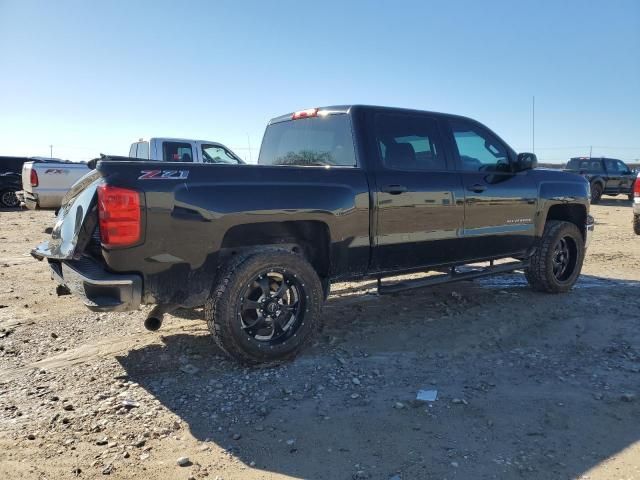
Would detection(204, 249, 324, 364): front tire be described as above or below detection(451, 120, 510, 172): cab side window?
below

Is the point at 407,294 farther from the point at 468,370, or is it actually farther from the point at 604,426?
the point at 604,426

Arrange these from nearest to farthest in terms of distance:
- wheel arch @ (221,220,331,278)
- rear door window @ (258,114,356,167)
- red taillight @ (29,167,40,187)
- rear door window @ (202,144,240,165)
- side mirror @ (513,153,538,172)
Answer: wheel arch @ (221,220,331,278), rear door window @ (258,114,356,167), side mirror @ (513,153,538,172), rear door window @ (202,144,240,165), red taillight @ (29,167,40,187)

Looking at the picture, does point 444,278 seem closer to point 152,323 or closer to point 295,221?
point 295,221

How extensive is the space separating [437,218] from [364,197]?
2.98ft

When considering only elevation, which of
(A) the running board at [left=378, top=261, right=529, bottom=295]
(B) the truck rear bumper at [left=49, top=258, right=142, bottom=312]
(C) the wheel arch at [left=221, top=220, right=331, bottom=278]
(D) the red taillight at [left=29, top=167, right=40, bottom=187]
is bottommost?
(A) the running board at [left=378, top=261, right=529, bottom=295]

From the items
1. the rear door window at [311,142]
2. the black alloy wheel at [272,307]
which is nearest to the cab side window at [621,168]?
the rear door window at [311,142]

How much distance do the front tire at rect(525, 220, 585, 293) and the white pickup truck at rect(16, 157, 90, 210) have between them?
1238 cm

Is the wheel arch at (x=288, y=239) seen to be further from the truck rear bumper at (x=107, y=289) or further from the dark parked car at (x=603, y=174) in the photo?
the dark parked car at (x=603, y=174)

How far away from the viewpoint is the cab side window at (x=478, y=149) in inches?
206

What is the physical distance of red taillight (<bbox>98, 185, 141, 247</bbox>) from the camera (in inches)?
130

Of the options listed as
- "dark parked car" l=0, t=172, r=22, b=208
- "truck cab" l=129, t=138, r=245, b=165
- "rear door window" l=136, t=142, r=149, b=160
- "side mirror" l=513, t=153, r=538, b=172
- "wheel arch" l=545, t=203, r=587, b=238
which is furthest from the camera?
"dark parked car" l=0, t=172, r=22, b=208

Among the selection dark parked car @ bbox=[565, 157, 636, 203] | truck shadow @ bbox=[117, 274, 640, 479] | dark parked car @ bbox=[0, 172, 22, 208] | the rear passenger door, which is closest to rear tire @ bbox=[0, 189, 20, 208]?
dark parked car @ bbox=[0, 172, 22, 208]

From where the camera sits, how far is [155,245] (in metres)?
3.45

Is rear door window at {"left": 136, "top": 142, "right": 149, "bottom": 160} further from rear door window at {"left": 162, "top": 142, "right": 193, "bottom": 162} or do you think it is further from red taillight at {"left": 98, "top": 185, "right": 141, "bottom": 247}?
red taillight at {"left": 98, "top": 185, "right": 141, "bottom": 247}
